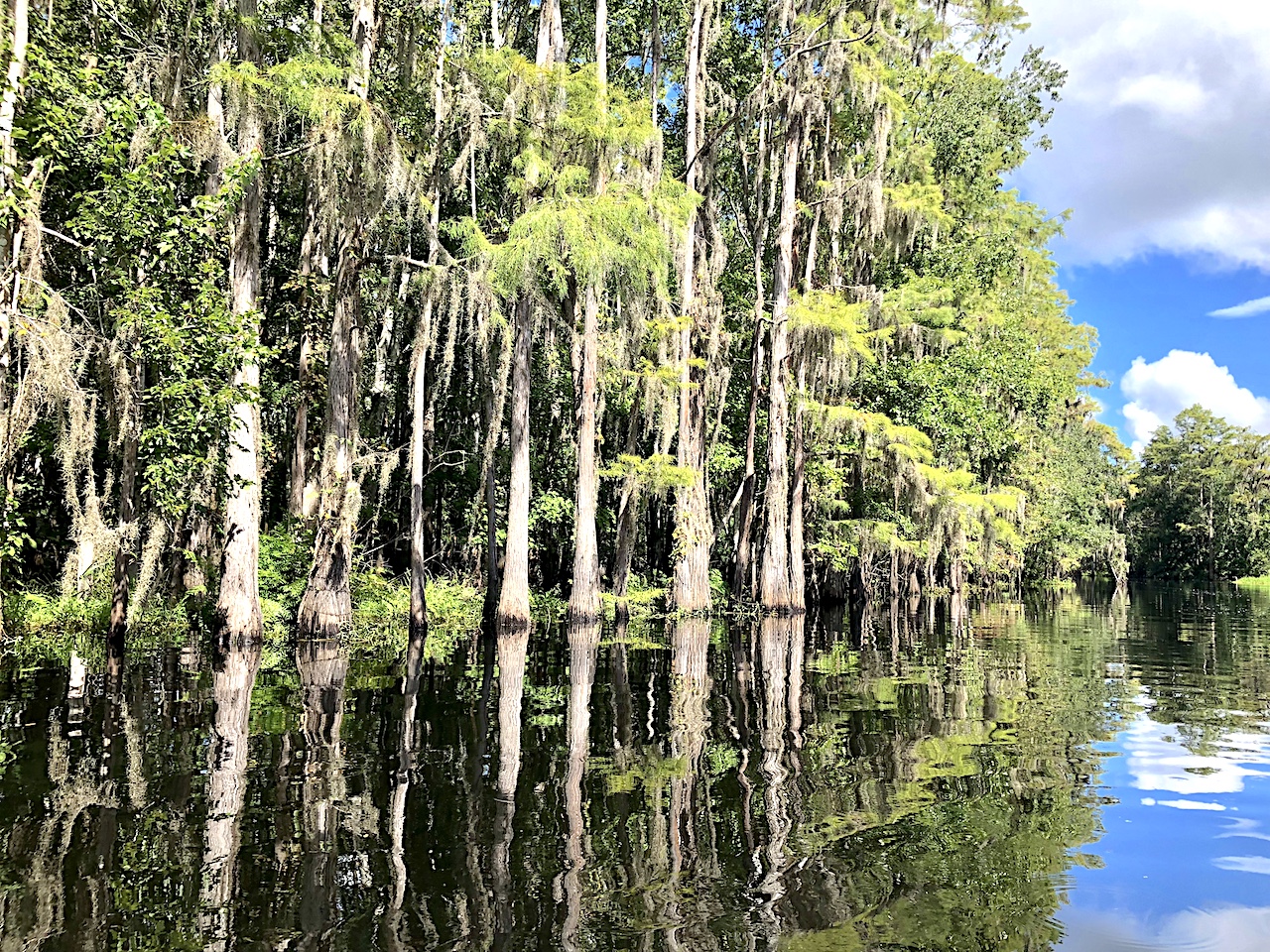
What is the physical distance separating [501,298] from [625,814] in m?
11.7

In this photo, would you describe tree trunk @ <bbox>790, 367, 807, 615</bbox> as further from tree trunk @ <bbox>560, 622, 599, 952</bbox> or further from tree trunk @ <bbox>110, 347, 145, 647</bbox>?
tree trunk @ <bbox>110, 347, 145, 647</bbox>

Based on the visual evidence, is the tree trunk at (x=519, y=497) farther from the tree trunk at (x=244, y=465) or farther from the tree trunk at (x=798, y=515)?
the tree trunk at (x=798, y=515)

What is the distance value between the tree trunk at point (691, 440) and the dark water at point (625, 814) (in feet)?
25.7

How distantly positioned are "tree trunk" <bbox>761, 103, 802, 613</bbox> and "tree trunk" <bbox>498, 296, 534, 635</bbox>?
261 inches

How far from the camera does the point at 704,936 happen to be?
10.6 feet

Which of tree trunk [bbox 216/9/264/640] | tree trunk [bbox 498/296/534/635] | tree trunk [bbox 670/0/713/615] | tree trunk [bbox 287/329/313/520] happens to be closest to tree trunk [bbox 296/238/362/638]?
tree trunk [bbox 216/9/264/640]

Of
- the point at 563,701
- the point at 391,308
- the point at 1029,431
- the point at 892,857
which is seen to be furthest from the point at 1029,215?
the point at 892,857

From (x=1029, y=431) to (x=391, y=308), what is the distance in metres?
23.5

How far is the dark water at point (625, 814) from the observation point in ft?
11.2

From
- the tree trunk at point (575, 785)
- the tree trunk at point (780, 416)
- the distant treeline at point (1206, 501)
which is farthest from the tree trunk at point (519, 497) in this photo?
the distant treeline at point (1206, 501)

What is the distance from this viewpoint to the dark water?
3412 millimetres

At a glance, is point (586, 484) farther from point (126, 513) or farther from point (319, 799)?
point (319, 799)

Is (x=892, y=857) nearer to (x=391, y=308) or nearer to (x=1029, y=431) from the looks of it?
(x=391, y=308)

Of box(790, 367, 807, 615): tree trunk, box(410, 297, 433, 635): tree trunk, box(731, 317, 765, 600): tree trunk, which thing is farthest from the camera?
box(731, 317, 765, 600): tree trunk
